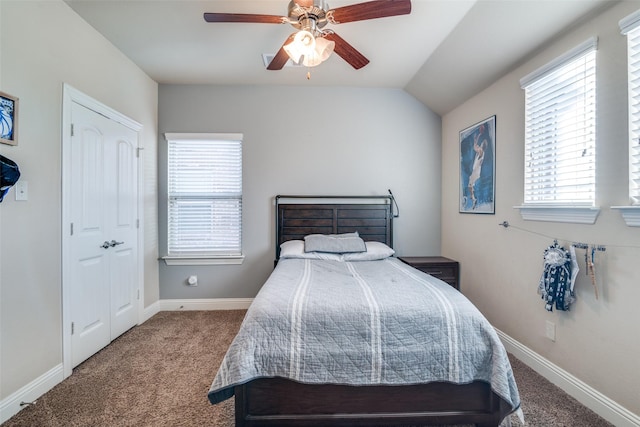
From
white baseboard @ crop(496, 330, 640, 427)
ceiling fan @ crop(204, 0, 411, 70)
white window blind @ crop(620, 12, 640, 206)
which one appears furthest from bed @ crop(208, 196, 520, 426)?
ceiling fan @ crop(204, 0, 411, 70)

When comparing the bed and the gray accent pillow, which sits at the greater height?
the gray accent pillow

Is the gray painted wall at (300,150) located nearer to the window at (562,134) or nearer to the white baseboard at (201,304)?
the white baseboard at (201,304)

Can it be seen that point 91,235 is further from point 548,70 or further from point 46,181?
point 548,70

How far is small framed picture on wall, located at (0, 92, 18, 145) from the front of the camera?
1645mm

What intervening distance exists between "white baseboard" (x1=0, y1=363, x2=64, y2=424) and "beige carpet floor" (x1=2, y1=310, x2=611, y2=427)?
4 centimetres

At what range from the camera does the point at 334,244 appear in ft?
9.77

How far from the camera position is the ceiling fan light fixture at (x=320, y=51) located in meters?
1.71

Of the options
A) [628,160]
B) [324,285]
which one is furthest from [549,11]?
[324,285]

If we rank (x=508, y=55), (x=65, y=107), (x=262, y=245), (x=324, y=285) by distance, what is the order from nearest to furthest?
(x=324, y=285)
(x=65, y=107)
(x=508, y=55)
(x=262, y=245)

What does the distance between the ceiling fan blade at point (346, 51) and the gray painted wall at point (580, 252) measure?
54.2 inches

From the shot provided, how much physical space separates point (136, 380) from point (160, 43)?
2848 mm

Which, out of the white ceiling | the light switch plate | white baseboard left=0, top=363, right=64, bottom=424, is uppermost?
the white ceiling

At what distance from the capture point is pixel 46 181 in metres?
1.93

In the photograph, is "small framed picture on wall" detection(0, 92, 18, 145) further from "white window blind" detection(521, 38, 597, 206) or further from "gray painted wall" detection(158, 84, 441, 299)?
"white window blind" detection(521, 38, 597, 206)
